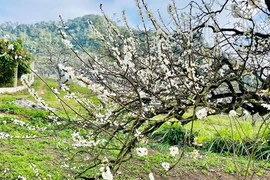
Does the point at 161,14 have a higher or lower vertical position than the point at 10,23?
lower

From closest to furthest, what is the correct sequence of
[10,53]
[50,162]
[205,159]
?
[10,53]
[50,162]
[205,159]

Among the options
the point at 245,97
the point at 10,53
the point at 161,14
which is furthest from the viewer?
the point at 161,14

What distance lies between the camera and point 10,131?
7598 mm

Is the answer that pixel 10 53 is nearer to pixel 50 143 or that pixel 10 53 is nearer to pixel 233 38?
pixel 233 38

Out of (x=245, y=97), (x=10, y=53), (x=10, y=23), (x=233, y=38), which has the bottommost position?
(x=245, y=97)

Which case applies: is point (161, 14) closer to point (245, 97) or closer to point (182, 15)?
point (182, 15)

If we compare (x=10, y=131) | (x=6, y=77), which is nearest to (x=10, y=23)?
(x=6, y=77)

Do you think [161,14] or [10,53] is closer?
[10,53]

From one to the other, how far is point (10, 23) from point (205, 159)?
91.9 metres

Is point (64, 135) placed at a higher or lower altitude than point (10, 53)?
lower

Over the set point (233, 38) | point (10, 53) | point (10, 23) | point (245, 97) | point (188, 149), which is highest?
point (10, 23)

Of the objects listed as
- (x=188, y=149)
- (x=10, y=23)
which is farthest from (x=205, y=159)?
(x=10, y=23)

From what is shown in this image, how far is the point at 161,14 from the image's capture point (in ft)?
11.0

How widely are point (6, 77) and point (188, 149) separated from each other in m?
15.5
